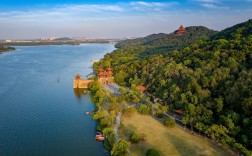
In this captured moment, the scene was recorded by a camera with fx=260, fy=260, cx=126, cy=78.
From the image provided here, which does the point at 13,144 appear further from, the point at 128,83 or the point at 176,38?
the point at 176,38

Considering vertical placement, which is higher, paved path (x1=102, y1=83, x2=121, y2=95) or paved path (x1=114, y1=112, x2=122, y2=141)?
paved path (x1=102, y1=83, x2=121, y2=95)

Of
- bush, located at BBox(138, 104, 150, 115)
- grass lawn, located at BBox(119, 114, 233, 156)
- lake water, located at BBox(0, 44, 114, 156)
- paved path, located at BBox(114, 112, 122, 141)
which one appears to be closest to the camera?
grass lawn, located at BBox(119, 114, 233, 156)

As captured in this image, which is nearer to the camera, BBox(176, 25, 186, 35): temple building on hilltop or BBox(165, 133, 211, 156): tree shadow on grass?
BBox(165, 133, 211, 156): tree shadow on grass

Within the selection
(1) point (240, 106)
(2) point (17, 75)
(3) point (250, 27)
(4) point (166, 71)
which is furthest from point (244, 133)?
(2) point (17, 75)

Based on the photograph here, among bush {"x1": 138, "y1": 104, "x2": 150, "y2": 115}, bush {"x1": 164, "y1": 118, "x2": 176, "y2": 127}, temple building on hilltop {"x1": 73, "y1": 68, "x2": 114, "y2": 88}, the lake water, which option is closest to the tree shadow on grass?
bush {"x1": 164, "y1": 118, "x2": 176, "y2": 127}

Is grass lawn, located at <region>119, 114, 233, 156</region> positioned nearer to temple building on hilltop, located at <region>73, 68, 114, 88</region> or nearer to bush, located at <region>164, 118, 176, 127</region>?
bush, located at <region>164, 118, 176, 127</region>

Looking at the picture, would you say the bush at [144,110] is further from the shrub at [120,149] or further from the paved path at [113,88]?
the paved path at [113,88]
